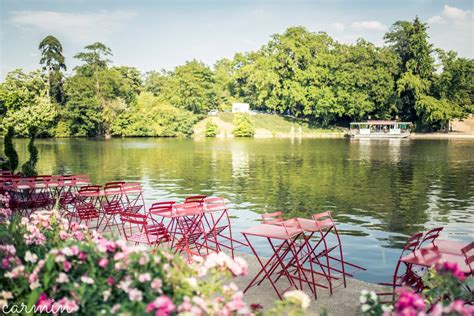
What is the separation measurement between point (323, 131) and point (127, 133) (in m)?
A: 34.3

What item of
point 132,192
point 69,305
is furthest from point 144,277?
point 132,192

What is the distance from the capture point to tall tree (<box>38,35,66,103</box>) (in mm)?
80938

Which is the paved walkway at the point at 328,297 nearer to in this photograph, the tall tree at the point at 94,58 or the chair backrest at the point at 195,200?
the chair backrest at the point at 195,200

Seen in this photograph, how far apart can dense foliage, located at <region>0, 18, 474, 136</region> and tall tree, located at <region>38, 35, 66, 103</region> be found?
7.5 inches

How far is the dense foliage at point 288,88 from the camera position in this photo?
225 feet

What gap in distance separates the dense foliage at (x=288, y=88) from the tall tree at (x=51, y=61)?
0.63ft

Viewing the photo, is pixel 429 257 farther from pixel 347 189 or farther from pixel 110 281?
pixel 347 189

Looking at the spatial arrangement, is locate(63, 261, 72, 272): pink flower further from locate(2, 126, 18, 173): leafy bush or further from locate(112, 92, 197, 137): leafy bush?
locate(112, 92, 197, 137): leafy bush

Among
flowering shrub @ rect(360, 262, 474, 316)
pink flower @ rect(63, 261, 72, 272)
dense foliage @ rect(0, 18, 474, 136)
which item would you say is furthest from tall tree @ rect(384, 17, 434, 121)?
pink flower @ rect(63, 261, 72, 272)

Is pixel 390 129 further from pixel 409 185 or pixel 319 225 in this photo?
pixel 319 225

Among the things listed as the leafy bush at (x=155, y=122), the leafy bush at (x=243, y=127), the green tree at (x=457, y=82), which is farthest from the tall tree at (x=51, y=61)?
the green tree at (x=457, y=82)

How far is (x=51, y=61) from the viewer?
270 ft

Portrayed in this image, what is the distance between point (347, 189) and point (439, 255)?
562 inches

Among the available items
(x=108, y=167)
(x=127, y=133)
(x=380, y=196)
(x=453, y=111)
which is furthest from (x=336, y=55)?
(x=380, y=196)
